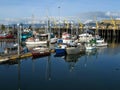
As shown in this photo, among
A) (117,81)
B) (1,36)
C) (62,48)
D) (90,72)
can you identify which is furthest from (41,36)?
(117,81)

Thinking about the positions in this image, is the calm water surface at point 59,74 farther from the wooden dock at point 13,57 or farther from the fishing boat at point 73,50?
the fishing boat at point 73,50

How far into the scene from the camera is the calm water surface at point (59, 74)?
2728cm

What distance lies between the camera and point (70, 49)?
48469 mm

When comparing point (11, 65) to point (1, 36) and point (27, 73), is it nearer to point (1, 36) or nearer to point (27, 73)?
point (27, 73)

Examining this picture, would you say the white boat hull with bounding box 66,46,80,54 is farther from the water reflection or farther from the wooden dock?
the wooden dock

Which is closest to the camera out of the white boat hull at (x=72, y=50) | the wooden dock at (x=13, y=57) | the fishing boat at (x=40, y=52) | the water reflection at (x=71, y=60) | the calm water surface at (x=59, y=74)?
the calm water surface at (x=59, y=74)

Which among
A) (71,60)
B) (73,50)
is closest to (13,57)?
(71,60)

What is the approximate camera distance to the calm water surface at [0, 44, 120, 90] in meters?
27.3

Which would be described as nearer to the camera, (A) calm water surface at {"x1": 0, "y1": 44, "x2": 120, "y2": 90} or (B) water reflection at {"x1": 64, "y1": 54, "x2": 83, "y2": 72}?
(A) calm water surface at {"x1": 0, "y1": 44, "x2": 120, "y2": 90}

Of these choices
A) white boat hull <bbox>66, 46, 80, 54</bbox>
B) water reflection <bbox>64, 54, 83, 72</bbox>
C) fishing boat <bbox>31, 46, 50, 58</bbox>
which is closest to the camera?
water reflection <bbox>64, 54, 83, 72</bbox>

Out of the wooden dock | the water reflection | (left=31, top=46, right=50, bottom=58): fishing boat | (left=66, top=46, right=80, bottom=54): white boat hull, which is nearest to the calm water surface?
the water reflection

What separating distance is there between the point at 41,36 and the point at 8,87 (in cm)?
4783

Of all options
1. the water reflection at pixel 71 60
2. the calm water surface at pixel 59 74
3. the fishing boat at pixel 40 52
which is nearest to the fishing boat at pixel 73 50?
the water reflection at pixel 71 60

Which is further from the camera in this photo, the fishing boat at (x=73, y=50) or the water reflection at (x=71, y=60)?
the fishing boat at (x=73, y=50)
